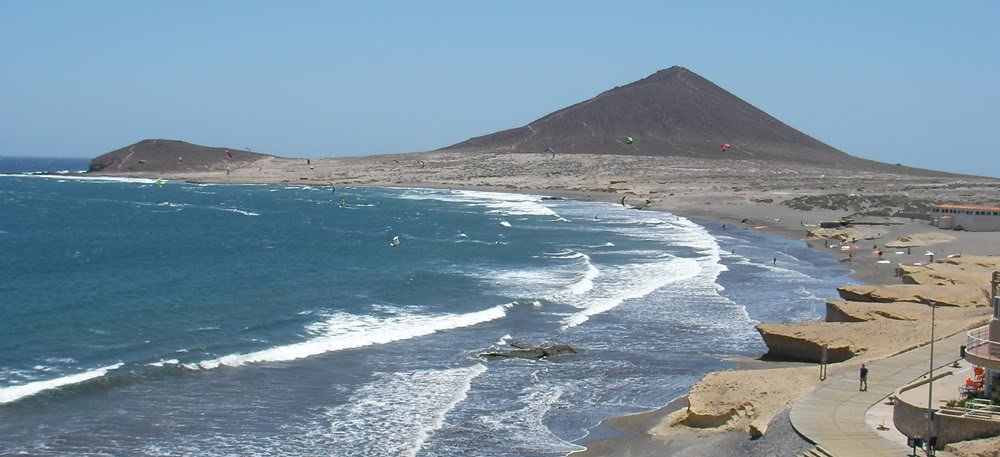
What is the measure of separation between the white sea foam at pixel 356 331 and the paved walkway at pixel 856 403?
14.8m

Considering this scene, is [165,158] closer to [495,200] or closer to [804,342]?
[495,200]

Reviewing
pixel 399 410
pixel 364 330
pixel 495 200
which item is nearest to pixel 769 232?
pixel 495 200

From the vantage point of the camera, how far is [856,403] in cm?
1972

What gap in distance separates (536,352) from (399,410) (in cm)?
704

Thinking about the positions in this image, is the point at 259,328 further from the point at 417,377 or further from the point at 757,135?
the point at 757,135

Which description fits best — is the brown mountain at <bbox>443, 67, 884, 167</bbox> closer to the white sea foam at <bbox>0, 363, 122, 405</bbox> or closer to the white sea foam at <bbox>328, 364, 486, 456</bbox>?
the white sea foam at <bbox>328, 364, 486, 456</bbox>

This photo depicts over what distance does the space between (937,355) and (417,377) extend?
490 inches

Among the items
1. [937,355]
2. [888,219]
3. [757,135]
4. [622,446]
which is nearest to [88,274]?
[622,446]

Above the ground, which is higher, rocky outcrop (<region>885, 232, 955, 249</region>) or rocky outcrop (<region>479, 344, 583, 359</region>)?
rocky outcrop (<region>885, 232, 955, 249</region>)

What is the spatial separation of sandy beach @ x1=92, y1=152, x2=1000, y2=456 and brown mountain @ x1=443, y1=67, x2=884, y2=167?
38.0 feet

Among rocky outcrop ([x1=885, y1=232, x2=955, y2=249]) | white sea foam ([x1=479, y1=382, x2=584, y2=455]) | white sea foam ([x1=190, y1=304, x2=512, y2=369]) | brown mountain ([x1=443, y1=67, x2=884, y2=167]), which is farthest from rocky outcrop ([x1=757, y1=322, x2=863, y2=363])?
brown mountain ([x1=443, y1=67, x2=884, y2=167])

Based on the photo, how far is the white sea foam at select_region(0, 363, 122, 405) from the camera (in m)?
24.6

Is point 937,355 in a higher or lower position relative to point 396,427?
higher

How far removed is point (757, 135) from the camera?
185125 mm
